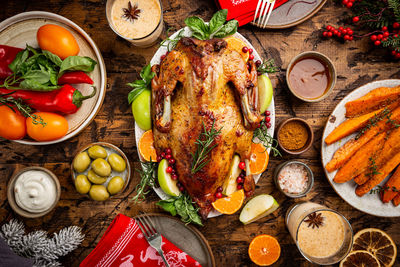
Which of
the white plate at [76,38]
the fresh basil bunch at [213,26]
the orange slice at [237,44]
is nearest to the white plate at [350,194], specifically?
the orange slice at [237,44]

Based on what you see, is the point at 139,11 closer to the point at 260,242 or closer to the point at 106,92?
the point at 106,92

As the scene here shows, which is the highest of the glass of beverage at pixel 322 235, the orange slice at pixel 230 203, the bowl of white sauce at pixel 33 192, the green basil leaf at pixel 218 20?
the green basil leaf at pixel 218 20

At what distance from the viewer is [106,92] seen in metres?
2.20

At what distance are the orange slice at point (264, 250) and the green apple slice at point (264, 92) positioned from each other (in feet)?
3.44

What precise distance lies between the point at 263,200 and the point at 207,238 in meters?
0.61

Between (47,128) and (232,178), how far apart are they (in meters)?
1.42

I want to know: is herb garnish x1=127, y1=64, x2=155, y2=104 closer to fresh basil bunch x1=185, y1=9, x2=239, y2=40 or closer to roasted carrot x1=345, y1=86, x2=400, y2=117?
fresh basil bunch x1=185, y1=9, x2=239, y2=40

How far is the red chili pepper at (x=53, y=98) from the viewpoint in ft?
6.34

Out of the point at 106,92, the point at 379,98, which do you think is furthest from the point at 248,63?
the point at 106,92

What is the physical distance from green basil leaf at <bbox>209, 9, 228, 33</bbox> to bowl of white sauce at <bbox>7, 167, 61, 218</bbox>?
1.69m

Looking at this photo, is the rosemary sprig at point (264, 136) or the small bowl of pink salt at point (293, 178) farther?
the small bowl of pink salt at point (293, 178)

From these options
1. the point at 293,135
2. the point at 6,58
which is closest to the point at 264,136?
the point at 293,135

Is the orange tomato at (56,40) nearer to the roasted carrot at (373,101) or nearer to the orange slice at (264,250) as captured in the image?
the orange slice at (264,250)

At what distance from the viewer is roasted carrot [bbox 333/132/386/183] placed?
2.03 metres
